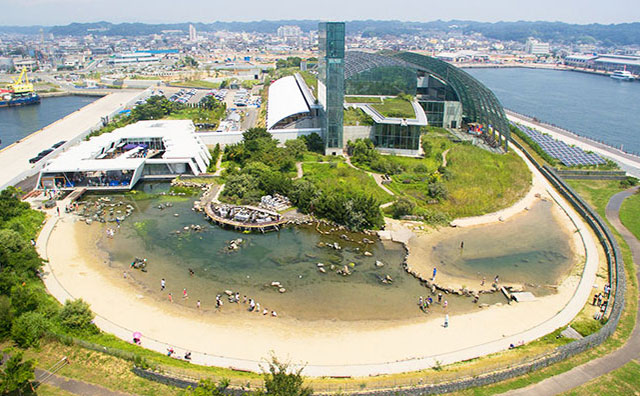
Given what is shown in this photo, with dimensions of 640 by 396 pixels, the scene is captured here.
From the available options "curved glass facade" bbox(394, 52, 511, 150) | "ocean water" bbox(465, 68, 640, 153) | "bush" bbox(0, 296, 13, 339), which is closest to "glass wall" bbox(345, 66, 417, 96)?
"curved glass facade" bbox(394, 52, 511, 150)

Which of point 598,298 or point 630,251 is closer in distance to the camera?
point 598,298

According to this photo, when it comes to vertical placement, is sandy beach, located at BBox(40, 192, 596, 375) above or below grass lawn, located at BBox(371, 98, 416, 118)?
below

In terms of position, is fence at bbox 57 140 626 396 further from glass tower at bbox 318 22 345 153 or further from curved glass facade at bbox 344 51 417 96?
curved glass facade at bbox 344 51 417 96

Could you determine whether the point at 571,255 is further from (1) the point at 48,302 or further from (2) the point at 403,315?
(1) the point at 48,302

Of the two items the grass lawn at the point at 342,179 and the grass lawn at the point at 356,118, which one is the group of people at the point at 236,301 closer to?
the grass lawn at the point at 342,179

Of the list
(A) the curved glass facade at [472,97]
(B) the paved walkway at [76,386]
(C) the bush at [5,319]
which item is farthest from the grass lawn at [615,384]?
(A) the curved glass facade at [472,97]

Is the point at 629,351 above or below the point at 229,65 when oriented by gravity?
below

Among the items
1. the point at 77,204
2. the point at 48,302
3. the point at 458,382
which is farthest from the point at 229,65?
the point at 458,382

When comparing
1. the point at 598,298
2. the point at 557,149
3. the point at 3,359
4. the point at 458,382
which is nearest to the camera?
the point at 458,382
